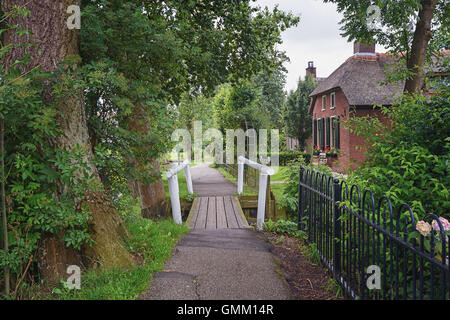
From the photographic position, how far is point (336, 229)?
13.6 ft

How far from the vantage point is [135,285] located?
378cm

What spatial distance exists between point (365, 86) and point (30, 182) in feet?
72.8

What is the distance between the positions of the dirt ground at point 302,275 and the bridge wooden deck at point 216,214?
63.5 inches

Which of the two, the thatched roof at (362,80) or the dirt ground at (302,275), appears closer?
the dirt ground at (302,275)

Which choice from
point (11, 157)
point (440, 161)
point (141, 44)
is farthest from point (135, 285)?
point (440, 161)

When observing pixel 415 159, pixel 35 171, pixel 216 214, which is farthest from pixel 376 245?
pixel 216 214

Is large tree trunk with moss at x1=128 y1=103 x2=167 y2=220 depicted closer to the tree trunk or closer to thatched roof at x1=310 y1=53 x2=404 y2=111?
the tree trunk

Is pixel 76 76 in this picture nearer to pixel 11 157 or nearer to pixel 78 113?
pixel 78 113

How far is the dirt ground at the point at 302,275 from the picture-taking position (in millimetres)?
3920

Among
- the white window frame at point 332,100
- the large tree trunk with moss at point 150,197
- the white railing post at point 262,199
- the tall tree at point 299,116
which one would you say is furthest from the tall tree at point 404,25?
the tall tree at point 299,116

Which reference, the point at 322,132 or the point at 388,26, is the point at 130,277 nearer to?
the point at 388,26

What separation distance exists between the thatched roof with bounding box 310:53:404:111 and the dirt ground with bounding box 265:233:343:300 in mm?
17362

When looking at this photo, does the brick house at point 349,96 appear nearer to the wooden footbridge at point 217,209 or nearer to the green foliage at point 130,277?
the wooden footbridge at point 217,209

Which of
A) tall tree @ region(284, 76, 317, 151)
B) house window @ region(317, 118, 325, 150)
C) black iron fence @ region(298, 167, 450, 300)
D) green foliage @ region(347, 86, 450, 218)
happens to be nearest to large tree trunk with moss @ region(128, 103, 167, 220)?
black iron fence @ region(298, 167, 450, 300)
